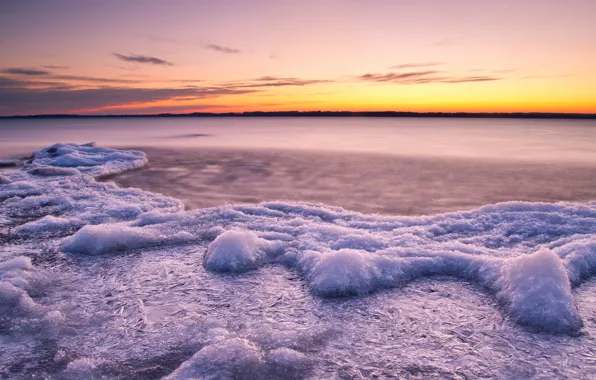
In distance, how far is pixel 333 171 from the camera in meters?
14.3

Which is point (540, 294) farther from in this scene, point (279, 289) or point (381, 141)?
point (381, 141)

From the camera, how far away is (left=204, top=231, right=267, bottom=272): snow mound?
5051 millimetres

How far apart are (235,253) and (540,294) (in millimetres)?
3478

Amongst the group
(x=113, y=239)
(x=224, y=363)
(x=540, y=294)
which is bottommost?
(x=224, y=363)

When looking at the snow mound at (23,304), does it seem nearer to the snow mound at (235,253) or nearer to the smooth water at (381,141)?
the snow mound at (235,253)

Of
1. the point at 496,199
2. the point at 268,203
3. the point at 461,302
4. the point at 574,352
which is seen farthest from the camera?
the point at 496,199

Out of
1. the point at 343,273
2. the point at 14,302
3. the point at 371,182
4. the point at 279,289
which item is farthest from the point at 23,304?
the point at 371,182

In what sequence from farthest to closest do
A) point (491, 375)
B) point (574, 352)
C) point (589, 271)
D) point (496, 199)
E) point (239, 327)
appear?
1. point (496, 199)
2. point (589, 271)
3. point (239, 327)
4. point (574, 352)
5. point (491, 375)

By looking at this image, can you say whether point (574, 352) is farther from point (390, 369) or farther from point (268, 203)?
point (268, 203)

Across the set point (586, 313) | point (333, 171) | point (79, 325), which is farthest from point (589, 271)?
point (333, 171)

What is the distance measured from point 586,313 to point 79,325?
16.1 ft

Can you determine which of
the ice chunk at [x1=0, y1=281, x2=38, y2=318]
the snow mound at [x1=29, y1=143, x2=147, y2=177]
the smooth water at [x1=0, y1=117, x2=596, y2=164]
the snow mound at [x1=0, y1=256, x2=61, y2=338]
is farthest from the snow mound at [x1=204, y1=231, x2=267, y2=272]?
the smooth water at [x1=0, y1=117, x2=596, y2=164]

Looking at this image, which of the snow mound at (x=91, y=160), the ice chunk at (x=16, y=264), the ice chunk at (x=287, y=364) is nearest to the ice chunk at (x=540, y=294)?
the ice chunk at (x=287, y=364)

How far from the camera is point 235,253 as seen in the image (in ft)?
17.1
